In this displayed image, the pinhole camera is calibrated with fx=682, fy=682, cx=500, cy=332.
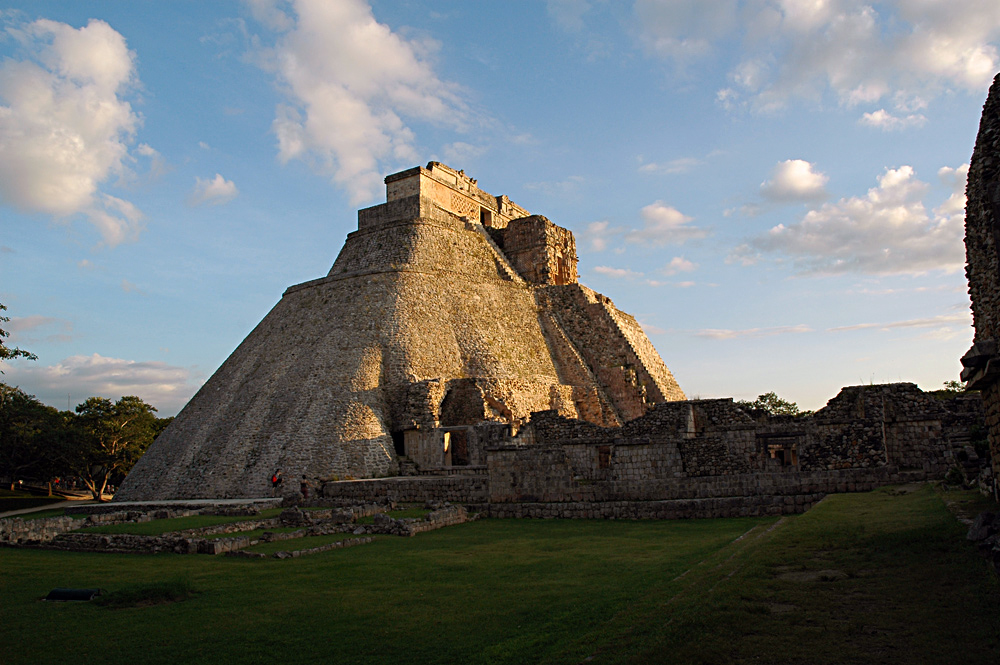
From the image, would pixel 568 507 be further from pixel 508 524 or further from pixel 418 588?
pixel 418 588

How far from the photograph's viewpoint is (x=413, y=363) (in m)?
29.3

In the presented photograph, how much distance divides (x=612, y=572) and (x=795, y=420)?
1132cm

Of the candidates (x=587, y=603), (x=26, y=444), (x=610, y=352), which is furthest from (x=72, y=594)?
(x=26, y=444)

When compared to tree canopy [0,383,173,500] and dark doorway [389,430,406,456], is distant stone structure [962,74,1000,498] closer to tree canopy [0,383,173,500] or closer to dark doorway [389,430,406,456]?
dark doorway [389,430,406,456]

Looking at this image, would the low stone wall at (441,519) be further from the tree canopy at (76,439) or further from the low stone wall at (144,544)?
the tree canopy at (76,439)

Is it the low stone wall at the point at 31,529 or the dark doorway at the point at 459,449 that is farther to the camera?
the dark doorway at the point at 459,449

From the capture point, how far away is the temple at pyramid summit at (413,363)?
83.7 feet

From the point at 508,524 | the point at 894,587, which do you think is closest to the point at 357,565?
the point at 508,524

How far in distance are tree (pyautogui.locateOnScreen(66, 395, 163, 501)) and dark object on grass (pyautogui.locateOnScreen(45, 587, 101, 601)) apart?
35860 mm

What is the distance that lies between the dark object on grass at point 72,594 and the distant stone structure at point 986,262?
10.9 metres

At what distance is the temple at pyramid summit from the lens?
25.5m

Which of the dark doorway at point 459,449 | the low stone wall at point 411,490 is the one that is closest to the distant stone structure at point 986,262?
the low stone wall at point 411,490

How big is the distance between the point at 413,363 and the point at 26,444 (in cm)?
2561

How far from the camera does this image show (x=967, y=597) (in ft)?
16.6
